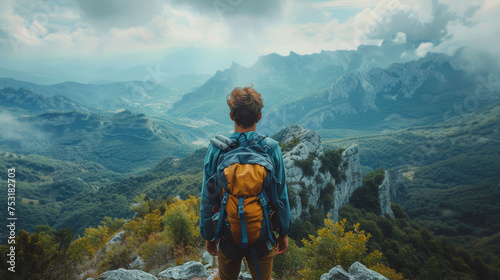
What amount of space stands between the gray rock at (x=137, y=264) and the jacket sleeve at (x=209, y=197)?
33.9 feet

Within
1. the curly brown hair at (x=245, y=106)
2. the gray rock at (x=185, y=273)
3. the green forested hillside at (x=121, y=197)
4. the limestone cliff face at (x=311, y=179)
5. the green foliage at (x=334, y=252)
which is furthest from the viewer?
the green forested hillside at (x=121, y=197)

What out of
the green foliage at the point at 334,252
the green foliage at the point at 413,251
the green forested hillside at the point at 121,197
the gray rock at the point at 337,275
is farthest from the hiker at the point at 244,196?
the green forested hillside at the point at 121,197

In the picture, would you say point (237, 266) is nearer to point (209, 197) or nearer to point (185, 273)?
point (209, 197)

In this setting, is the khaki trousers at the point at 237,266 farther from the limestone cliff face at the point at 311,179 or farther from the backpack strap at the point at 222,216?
the limestone cliff face at the point at 311,179

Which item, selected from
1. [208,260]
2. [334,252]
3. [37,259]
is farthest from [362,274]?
[37,259]

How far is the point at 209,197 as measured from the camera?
3.75m

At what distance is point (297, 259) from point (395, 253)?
48.9m

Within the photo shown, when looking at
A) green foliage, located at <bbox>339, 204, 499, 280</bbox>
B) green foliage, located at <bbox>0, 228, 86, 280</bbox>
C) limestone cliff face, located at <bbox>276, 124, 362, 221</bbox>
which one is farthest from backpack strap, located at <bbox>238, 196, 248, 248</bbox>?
green foliage, located at <bbox>339, 204, 499, 280</bbox>

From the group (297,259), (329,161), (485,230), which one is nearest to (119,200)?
(329,161)

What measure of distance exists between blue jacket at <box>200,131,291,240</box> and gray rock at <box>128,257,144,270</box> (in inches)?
409

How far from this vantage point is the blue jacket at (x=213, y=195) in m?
3.71

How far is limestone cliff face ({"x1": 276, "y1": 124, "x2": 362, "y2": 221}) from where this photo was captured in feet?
138

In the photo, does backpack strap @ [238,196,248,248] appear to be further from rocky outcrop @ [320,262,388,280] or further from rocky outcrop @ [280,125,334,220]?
rocky outcrop @ [280,125,334,220]

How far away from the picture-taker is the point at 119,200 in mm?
171375
